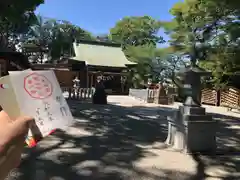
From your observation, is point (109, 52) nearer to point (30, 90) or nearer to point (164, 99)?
point (164, 99)

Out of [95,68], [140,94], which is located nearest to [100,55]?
[95,68]

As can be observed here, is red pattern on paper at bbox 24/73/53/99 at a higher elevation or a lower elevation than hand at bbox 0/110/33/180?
higher

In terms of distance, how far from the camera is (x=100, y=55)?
2241cm

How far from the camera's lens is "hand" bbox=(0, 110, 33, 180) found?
0.89m

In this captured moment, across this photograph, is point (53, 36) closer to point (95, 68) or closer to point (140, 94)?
point (95, 68)

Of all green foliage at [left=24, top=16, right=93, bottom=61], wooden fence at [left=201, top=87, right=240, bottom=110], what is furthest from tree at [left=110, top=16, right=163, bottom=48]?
wooden fence at [left=201, top=87, right=240, bottom=110]

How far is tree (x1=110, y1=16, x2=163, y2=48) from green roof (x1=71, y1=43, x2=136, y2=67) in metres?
10.4

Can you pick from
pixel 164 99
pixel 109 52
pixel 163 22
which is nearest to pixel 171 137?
pixel 164 99

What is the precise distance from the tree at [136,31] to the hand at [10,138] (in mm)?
33401

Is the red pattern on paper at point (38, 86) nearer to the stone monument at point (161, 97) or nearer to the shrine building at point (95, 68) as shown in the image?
the stone monument at point (161, 97)

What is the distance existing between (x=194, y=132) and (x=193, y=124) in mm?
158

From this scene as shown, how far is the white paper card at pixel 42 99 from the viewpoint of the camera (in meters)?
0.97

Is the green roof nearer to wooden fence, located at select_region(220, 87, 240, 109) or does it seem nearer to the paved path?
wooden fence, located at select_region(220, 87, 240, 109)

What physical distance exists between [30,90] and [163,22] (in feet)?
50.5
